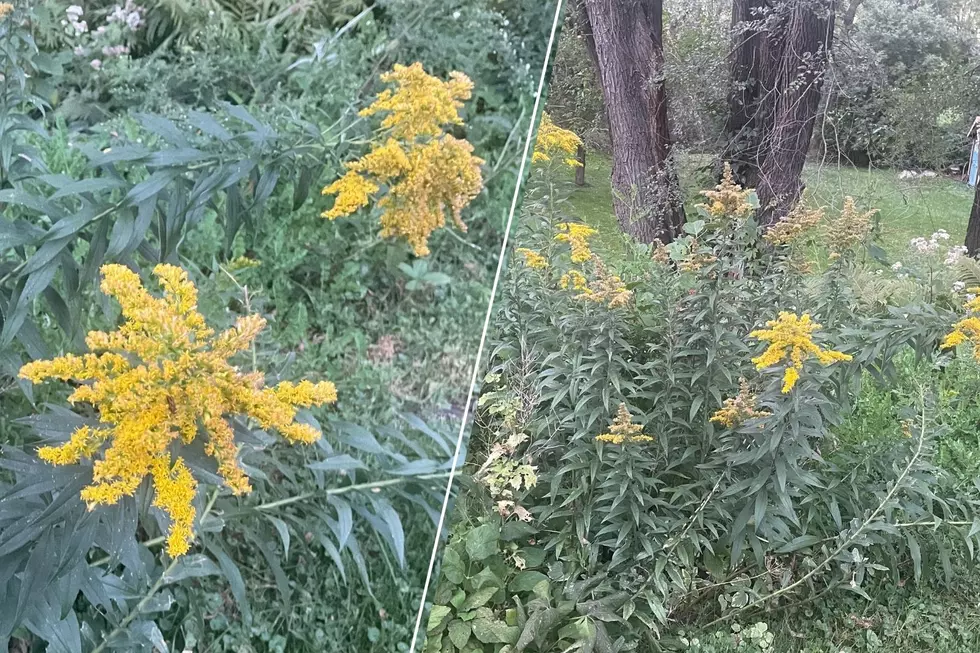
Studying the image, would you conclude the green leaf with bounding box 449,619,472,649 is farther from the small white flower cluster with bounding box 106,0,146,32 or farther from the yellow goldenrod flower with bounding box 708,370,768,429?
the small white flower cluster with bounding box 106,0,146,32

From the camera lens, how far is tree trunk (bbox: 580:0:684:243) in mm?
1475

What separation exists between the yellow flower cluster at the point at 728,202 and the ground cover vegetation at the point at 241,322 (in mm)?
858

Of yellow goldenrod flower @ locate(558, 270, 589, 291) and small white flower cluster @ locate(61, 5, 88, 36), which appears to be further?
yellow goldenrod flower @ locate(558, 270, 589, 291)

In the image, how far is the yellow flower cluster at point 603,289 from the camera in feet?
4.56

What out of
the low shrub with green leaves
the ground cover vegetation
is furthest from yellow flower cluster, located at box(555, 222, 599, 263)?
the ground cover vegetation

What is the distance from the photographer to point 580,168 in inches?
62.3

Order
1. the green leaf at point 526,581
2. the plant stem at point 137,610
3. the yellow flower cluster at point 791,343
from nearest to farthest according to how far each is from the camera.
→ the plant stem at point 137,610 → the yellow flower cluster at point 791,343 → the green leaf at point 526,581

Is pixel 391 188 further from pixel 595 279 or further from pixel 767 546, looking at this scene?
pixel 767 546

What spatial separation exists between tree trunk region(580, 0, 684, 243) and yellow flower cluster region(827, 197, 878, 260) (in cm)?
30

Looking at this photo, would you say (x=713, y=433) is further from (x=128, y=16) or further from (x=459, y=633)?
(x=128, y=16)

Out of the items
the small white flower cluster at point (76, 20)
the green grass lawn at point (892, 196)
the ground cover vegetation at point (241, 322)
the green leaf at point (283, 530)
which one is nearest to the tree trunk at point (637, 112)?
the green grass lawn at point (892, 196)

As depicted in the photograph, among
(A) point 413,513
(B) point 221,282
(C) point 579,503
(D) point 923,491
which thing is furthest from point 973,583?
(B) point 221,282

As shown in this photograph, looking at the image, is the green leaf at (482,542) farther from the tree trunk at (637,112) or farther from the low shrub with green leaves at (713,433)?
the tree trunk at (637,112)

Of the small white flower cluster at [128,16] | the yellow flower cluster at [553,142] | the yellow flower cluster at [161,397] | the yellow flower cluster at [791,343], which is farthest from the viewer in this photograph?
the yellow flower cluster at [553,142]
